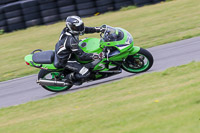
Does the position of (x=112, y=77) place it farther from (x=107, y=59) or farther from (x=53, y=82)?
(x=53, y=82)

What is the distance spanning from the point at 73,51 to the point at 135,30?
20.9 feet

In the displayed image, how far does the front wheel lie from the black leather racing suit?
0.85 m

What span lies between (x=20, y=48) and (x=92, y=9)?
4351 mm

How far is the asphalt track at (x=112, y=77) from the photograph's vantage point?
7.83 meters

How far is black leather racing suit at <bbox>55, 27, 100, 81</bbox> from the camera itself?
709cm

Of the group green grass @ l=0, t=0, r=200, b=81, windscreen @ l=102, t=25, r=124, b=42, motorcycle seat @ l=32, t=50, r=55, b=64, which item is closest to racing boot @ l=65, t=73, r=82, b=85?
motorcycle seat @ l=32, t=50, r=55, b=64

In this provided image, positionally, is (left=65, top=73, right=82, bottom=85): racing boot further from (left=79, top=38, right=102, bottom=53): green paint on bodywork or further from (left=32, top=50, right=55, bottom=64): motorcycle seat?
(left=79, top=38, right=102, bottom=53): green paint on bodywork

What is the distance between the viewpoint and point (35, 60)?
24.4 feet

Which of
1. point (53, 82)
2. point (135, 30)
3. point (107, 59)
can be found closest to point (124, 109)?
point (107, 59)

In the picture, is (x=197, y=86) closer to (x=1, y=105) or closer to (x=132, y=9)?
(x=1, y=105)

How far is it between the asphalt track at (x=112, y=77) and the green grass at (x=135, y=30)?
2.25ft

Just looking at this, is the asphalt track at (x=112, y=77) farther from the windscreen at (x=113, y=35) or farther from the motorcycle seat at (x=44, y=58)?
the windscreen at (x=113, y=35)

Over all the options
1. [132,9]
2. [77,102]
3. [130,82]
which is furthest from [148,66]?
[132,9]

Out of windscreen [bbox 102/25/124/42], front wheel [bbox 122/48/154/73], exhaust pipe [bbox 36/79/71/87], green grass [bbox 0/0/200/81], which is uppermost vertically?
windscreen [bbox 102/25/124/42]
